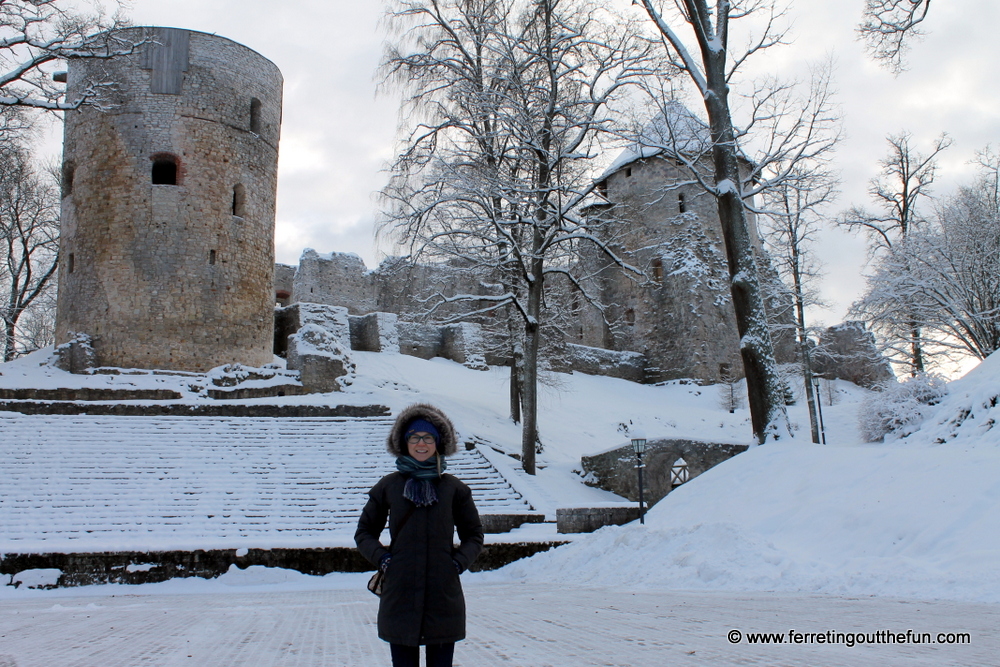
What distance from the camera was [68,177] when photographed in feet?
71.7

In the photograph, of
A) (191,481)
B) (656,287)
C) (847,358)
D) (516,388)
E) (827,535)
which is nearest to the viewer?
(827,535)

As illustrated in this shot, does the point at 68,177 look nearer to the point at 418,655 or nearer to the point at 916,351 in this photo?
the point at 418,655

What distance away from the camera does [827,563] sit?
646 cm

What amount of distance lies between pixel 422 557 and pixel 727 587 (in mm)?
4267

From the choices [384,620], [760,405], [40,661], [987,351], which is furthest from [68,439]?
[987,351]

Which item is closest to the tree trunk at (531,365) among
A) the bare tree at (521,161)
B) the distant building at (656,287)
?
the bare tree at (521,161)

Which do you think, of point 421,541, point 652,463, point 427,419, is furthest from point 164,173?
point 421,541

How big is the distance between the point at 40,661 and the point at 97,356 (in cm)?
1859

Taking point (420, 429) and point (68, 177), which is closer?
point (420, 429)

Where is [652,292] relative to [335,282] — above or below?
below

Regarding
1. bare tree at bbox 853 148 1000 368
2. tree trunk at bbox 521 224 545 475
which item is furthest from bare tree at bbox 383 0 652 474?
bare tree at bbox 853 148 1000 368

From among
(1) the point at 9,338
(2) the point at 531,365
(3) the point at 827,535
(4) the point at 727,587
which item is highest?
(1) the point at 9,338

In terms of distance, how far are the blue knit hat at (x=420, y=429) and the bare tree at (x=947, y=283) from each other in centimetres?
1860

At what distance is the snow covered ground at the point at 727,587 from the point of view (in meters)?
4.01
